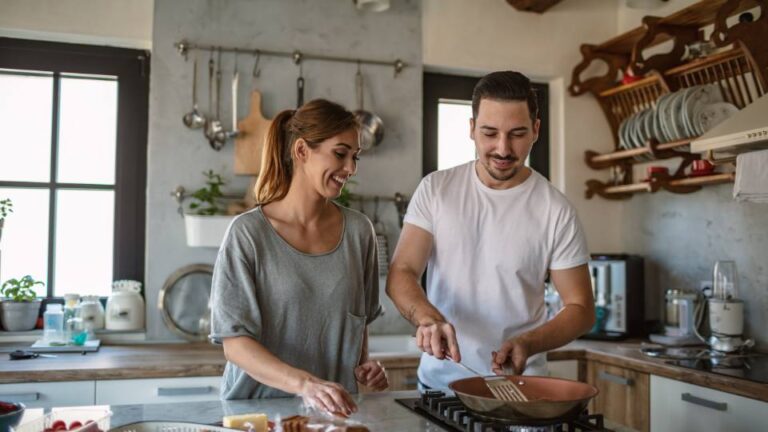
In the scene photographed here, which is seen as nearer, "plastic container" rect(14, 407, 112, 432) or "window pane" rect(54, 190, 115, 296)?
"plastic container" rect(14, 407, 112, 432)

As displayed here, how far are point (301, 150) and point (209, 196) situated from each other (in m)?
1.39

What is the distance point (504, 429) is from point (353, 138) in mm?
759

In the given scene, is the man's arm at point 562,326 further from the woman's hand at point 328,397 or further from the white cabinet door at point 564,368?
the white cabinet door at point 564,368

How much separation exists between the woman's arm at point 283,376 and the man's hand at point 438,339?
0.84 feet

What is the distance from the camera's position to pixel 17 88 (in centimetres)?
307

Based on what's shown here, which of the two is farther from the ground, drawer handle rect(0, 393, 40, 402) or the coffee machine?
the coffee machine

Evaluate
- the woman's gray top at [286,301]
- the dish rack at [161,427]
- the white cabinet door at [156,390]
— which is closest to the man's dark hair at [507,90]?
the woman's gray top at [286,301]

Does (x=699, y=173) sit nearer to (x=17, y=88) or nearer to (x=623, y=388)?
(x=623, y=388)

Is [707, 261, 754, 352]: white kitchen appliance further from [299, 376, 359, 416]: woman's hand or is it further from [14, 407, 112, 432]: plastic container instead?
[14, 407, 112, 432]: plastic container

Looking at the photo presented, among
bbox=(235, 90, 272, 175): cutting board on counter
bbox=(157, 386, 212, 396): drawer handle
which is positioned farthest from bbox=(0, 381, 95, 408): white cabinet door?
bbox=(235, 90, 272, 175): cutting board on counter

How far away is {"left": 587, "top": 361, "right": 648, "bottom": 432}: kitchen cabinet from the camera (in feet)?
8.77

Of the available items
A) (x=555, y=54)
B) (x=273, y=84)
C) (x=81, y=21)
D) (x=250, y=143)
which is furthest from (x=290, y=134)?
(x=555, y=54)

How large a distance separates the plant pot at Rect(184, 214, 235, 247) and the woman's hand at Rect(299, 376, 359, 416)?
167 cm

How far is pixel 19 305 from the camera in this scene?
292 cm
